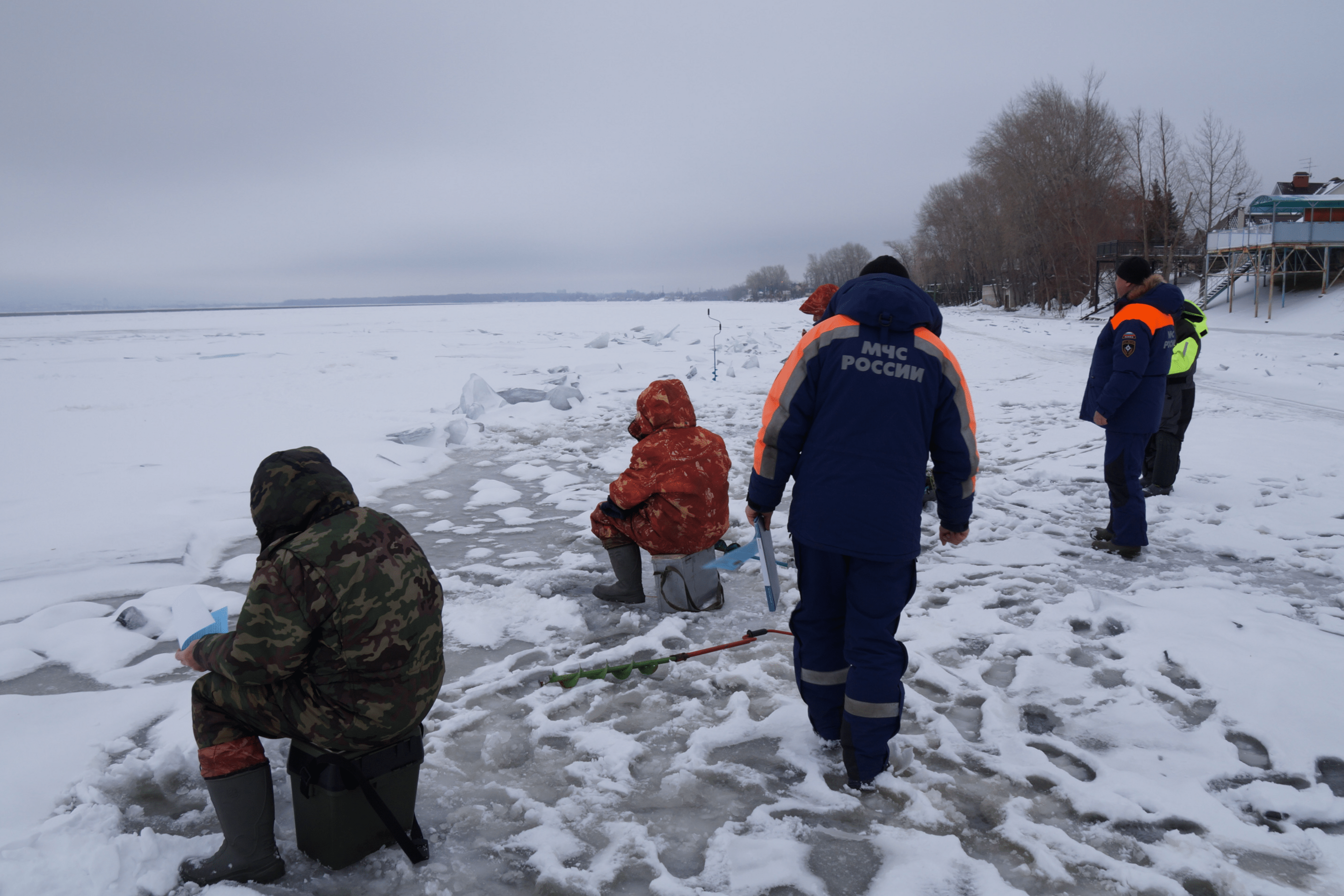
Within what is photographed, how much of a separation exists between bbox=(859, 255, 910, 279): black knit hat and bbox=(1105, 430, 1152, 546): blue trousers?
2704 mm

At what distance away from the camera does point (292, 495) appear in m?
2.10

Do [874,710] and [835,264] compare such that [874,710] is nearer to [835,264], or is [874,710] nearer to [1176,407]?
[1176,407]

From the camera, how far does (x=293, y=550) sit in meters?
2.02

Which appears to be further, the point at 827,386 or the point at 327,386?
the point at 327,386

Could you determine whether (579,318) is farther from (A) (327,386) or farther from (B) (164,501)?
(B) (164,501)

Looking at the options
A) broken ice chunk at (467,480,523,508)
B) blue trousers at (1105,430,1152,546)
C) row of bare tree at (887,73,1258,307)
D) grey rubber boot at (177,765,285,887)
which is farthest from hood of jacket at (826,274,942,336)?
row of bare tree at (887,73,1258,307)

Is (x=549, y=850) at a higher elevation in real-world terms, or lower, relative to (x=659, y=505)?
lower

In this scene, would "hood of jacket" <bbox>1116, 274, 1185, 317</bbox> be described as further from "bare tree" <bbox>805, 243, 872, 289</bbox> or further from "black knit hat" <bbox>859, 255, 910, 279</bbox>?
"bare tree" <bbox>805, 243, 872, 289</bbox>

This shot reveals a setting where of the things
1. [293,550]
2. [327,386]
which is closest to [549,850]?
[293,550]

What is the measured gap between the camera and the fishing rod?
11.7 feet

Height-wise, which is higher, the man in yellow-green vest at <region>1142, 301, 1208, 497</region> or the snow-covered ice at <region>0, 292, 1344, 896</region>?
the man in yellow-green vest at <region>1142, 301, 1208, 497</region>

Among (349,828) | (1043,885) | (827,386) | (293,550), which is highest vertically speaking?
(827,386)

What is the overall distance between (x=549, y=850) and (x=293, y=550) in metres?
1.28

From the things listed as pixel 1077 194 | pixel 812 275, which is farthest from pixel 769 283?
pixel 1077 194
